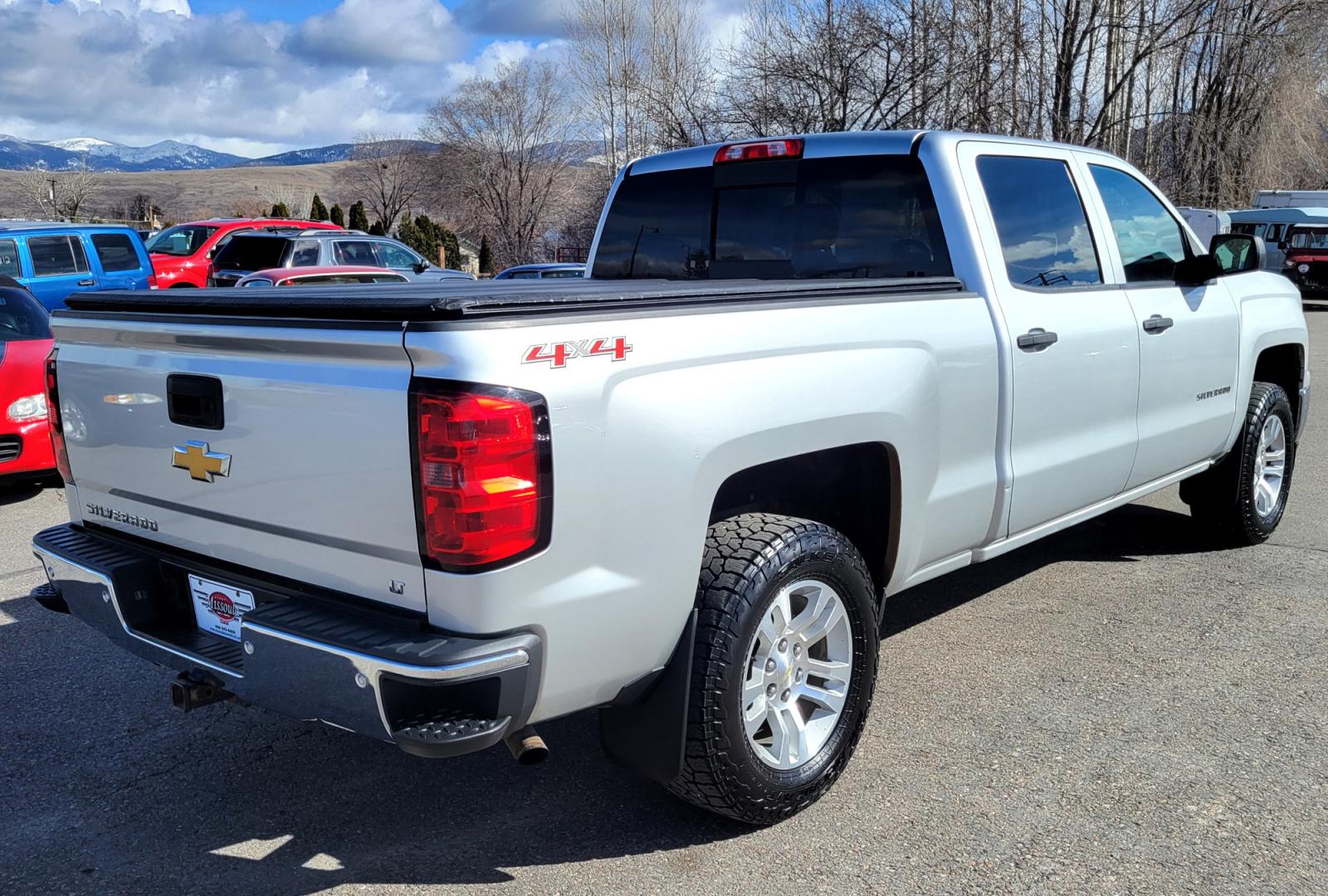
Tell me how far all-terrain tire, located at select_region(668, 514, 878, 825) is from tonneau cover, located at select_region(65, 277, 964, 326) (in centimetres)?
66

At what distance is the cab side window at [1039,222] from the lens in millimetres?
4223

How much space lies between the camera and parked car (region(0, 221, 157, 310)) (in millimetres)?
13797

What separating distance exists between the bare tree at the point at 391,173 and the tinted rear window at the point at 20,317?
140 ft

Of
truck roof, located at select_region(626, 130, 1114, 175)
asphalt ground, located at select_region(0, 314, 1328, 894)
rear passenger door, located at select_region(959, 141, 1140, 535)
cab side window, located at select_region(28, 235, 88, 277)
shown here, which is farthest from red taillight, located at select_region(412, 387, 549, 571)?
cab side window, located at select_region(28, 235, 88, 277)

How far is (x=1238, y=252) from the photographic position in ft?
17.7

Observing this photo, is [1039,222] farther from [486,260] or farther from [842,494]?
[486,260]

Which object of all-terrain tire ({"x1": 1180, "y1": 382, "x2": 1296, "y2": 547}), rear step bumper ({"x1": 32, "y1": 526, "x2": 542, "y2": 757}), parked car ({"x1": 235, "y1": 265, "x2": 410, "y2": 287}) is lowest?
all-terrain tire ({"x1": 1180, "y1": 382, "x2": 1296, "y2": 547})

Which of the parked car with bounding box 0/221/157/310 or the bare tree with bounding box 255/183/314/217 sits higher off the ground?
the bare tree with bounding box 255/183/314/217

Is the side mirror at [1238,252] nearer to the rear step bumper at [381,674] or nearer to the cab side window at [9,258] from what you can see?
the rear step bumper at [381,674]

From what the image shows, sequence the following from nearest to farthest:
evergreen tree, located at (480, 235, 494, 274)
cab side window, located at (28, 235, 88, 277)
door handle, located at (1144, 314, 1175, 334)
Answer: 1. door handle, located at (1144, 314, 1175, 334)
2. cab side window, located at (28, 235, 88, 277)
3. evergreen tree, located at (480, 235, 494, 274)

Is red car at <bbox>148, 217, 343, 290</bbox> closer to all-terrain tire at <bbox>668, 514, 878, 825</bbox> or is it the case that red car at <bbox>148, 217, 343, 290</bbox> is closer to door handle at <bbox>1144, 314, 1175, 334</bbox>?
door handle at <bbox>1144, 314, 1175, 334</bbox>

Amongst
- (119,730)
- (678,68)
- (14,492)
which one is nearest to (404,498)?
(119,730)

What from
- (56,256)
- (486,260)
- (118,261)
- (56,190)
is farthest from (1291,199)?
(56,190)

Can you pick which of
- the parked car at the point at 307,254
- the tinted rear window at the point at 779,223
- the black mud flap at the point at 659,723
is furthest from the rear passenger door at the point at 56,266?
the black mud flap at the point at 659,723
